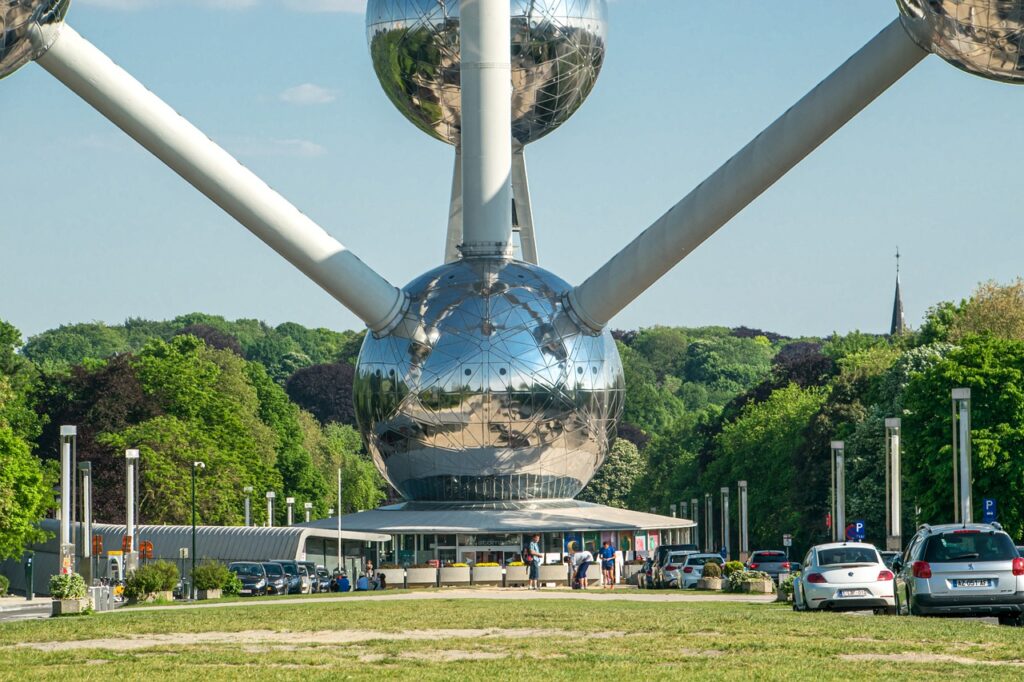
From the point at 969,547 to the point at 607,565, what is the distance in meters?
25.8

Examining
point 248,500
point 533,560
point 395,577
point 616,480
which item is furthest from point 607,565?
point 616,480

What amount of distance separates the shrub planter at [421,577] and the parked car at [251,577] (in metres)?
4.97

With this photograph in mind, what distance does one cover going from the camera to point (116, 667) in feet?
56.4

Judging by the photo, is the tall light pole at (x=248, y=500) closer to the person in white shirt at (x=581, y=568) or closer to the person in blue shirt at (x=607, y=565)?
the person in blue shirt at (x=607, y=565)

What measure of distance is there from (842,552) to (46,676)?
14874mm

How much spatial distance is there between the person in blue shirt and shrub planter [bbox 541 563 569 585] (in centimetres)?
179

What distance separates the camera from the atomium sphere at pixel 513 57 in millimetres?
45188

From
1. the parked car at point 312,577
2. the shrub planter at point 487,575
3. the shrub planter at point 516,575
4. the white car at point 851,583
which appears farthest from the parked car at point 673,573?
the white car at point 851,583

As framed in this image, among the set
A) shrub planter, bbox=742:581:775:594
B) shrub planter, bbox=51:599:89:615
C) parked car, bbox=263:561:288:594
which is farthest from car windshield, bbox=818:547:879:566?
parked car, bbox=263:561:288:594

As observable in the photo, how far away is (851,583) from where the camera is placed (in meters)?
27.2

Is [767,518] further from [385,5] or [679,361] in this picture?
[679,361]

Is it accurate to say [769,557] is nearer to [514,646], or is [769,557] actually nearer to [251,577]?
[251,577]

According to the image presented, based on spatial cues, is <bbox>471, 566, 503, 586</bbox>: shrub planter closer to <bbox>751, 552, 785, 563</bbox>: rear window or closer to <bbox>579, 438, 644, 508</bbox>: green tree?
<bbox>751, 552, 785, 563</bbox>: rear window

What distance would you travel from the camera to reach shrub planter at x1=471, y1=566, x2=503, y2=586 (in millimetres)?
45812
